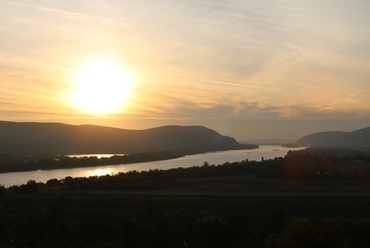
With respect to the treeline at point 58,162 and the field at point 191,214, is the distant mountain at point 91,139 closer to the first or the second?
the treeline at point 58,162

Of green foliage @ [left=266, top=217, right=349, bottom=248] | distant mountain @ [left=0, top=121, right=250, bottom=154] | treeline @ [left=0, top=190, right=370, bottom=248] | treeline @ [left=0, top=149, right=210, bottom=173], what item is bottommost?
treeline @ [left=0, top=190, right=370, bottom=248]

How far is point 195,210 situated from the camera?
72.3ft

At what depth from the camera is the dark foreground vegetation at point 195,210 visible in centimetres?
1510

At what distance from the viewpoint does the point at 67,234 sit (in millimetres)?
15984

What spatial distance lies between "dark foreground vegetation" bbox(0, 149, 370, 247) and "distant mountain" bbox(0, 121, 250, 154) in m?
54.6

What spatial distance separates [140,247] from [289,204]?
11.8m

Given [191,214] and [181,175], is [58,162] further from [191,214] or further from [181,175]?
[191,214]

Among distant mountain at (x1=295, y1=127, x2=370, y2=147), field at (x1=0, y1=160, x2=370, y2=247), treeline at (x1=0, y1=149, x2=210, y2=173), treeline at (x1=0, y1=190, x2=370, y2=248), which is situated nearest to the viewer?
field at (x1=0, y1=160, x2=370, y2=247)

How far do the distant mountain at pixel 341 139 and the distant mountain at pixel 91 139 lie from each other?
65.6m

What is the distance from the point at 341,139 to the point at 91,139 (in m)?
119

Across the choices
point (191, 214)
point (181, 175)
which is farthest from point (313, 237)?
point (181, 175)

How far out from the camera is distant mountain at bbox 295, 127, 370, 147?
16050 cm

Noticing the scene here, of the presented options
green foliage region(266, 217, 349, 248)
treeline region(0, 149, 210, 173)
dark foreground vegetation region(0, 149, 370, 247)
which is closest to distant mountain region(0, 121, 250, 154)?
Result: treeline region(0, 149, 210, 173)

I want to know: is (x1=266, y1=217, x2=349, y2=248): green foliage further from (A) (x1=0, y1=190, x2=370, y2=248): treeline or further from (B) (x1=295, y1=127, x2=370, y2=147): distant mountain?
(B) (x1=295, y1=127, x2=370, y2=147): distant mountain
